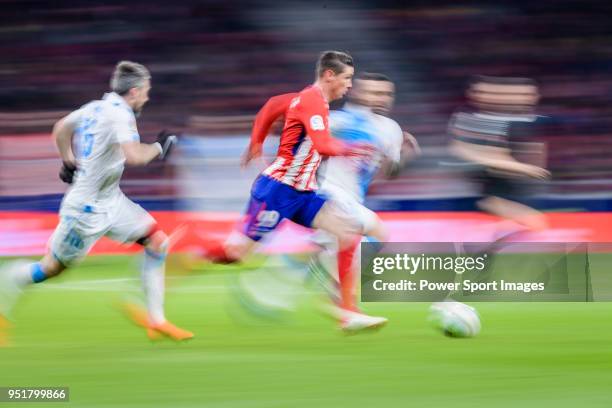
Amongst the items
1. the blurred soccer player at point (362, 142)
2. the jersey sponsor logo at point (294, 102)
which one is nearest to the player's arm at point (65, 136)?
the jersey sponsor logo at point (294, 102)

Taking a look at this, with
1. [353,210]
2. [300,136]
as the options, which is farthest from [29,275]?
[353,210]

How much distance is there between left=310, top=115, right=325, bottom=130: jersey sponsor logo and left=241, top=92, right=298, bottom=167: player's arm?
1.29ft

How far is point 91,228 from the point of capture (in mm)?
6812

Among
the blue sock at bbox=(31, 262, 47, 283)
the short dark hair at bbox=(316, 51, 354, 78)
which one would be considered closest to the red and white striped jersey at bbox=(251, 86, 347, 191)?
the short dark hair at bbox=(316, 51, 354, 78)

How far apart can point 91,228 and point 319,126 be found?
4.43ft

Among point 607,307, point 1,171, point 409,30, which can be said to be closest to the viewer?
point 607,307

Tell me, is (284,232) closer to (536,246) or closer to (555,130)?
(536,246)

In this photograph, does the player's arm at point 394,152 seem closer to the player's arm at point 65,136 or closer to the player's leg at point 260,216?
the player's leg at point 260,216

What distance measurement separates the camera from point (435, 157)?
15148 millimetres

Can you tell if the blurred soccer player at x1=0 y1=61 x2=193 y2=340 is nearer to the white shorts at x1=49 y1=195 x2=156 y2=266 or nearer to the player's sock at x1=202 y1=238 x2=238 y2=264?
the white shorts at x1=49 y1=195 x2=156 y2=266

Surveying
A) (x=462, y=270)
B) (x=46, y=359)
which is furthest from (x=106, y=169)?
(x=462, y=270)

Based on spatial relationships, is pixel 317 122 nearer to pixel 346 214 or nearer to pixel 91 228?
pixel 346 214

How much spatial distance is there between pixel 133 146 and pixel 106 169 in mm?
341

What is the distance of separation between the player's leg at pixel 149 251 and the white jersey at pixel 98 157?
0.11 metres
